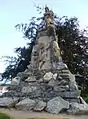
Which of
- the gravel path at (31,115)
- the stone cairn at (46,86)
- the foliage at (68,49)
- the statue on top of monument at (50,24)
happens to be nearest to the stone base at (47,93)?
the stone cairn at (46,86)

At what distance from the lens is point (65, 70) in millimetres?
13570

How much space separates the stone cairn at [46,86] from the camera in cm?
1196

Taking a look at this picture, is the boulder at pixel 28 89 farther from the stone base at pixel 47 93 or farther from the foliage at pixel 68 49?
the foliage at pixel 68 49

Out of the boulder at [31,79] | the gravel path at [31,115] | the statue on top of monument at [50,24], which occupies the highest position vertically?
the statue on top of monument at [50,24]

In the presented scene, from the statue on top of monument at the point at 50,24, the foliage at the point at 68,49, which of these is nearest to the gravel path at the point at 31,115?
the statue on top of monument at the point at 50,24

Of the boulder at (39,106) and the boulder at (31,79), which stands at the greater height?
the boulder at (31,79)

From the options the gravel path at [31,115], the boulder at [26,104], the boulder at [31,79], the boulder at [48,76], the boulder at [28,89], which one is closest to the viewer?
the gravel path at [31,115]

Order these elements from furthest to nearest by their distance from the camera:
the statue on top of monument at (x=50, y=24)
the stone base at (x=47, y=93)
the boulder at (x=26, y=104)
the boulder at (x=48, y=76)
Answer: the statue on top of monument at (x=50, y=24) < the boulder at (x=48, y=76) < the boulder at (x=26, y=104) < the stone base at (x=47, y=93)

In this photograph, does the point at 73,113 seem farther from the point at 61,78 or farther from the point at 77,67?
the point at 77,67

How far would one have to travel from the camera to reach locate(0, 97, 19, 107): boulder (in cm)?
1262

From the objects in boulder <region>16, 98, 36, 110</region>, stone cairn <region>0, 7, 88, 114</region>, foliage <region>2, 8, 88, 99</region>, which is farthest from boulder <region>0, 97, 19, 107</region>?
foliage <region>2, 8, 88, 99</region>

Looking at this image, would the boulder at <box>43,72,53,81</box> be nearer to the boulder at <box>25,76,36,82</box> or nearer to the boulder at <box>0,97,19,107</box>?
the boulder at <box>25,76,36,82</box>

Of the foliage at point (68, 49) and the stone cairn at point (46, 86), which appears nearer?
the stone cairn at point (46, 86)

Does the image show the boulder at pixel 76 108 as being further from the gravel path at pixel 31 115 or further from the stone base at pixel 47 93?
the gravel path at pixel 31 115
